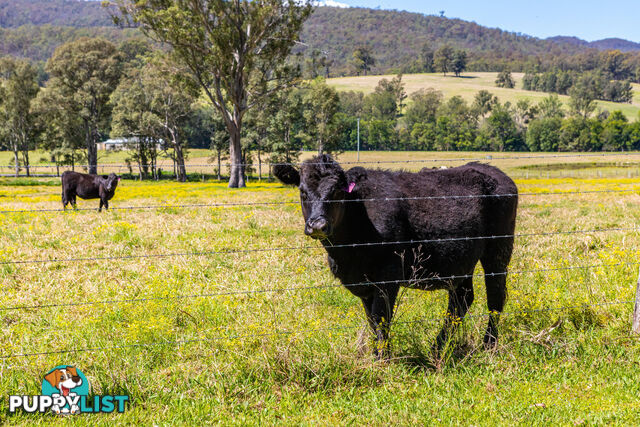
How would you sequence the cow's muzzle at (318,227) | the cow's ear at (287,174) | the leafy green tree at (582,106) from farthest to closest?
the leafy green tree at (582,106) → the cow's ear at (287,174) → the cow's muzzle at (318,227)

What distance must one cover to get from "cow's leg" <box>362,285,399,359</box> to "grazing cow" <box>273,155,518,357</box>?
0.03 feet

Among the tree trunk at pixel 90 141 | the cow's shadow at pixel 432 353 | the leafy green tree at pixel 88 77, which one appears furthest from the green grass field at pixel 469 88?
the cow's shadow at pixel 432 353

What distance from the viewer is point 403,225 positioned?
506 cm

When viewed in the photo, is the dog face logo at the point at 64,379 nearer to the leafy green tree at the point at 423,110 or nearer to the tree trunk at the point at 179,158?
the tree trunk at the point at 179,158

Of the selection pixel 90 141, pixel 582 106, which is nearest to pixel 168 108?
pixel 90 141

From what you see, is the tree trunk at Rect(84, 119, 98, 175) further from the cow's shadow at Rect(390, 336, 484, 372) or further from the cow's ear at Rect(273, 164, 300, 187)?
the cow's shadow at Rect(390, 336, 484, 372)

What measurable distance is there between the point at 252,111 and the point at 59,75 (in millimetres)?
22360

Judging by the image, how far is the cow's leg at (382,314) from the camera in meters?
4.82

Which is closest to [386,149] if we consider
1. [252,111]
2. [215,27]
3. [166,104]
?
[252,111]

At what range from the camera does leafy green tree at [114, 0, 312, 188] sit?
31734 millimetres

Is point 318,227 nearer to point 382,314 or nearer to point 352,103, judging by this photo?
point 382,314

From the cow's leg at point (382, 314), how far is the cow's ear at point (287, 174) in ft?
4.88

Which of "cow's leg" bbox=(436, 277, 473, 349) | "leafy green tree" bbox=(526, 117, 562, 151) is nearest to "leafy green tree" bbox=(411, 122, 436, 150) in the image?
"leafy green tree" bbox=(526, 117, 562, 151)

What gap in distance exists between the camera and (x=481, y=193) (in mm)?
5523
